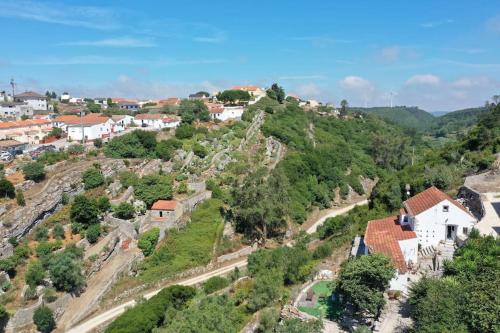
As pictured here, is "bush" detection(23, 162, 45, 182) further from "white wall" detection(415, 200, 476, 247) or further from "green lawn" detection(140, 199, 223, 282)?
"white wall" detection(415, 200, 476, 247)

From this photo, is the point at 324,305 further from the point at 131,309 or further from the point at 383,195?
the point at 383,195

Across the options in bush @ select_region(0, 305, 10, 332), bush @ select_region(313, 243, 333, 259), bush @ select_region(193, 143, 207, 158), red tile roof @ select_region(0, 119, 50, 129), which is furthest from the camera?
red tile roof @ select_region(0, 119, 50, 129)

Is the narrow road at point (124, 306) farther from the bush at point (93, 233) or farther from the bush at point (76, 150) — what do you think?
the bush at point (76, 150)

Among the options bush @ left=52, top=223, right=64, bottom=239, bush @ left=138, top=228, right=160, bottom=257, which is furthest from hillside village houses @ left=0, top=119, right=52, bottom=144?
bush @ left=138, top=228, right=160, bottom=257

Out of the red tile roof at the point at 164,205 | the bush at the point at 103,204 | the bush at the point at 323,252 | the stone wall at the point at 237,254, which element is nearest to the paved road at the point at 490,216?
the bush at the point at 323,252

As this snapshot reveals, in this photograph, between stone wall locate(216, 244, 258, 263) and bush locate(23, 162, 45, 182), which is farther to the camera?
bush locate(23, 162, 45, 182)

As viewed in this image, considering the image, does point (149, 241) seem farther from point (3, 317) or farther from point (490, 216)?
point (490, 216)

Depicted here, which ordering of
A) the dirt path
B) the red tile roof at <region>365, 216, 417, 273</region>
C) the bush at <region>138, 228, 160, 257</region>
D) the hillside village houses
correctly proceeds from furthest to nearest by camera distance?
1. the hillside village houses
2. the bush at <region>138, 228, 160, 257</region>
3. the dirt path
4. the red tile roof at <region>365, 216, 417, 273</region>
